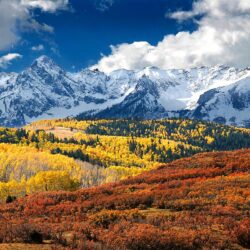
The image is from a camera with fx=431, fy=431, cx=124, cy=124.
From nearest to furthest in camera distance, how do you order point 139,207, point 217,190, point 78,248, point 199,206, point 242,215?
point 78,248
point 242,215
point 199,206
point 139,207
point 217,190

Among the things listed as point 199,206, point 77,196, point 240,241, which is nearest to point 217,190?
point 199,206

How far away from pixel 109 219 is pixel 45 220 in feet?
15.7

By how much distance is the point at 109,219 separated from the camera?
29469 mm

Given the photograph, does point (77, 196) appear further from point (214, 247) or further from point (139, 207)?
point (214, 247)

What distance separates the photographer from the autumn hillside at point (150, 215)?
22.2m

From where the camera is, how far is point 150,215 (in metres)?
31.2

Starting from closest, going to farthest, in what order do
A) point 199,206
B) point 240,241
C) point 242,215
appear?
point 240,241 < point 242,215 < point 199,206

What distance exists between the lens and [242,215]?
1152 inches

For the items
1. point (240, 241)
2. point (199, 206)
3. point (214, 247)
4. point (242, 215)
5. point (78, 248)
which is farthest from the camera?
point (199, 206)

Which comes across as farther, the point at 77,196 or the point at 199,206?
the point at 77,196

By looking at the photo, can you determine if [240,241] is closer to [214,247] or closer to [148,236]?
[214,247]

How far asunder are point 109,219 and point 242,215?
905cm

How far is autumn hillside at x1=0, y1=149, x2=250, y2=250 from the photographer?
22219mm

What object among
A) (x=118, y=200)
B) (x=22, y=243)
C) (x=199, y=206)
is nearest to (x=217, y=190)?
(x=199, y=206)
